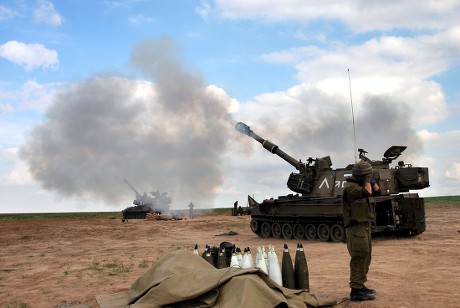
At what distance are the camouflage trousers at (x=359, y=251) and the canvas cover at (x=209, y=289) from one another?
618 millimetres

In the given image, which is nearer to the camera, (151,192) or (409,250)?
(409,250)

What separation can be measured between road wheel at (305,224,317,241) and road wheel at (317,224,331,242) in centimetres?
30

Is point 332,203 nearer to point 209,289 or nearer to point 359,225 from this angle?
point 359,225

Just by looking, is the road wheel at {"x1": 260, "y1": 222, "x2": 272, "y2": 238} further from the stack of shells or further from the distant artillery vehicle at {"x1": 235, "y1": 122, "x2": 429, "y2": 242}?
the stack of shells

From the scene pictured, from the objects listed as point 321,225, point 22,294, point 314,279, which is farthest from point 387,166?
point 22,294

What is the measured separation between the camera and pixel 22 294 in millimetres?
8914

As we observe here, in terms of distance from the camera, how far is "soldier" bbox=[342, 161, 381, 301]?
269 inches

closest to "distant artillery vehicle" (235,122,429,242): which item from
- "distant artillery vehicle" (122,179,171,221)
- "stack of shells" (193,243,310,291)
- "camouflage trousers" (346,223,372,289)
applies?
"camouflage trousers" (346,223,372,289)

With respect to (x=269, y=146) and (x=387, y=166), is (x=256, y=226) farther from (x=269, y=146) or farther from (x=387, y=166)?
(x=387, y=166)

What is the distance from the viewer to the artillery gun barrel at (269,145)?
19.9 metres

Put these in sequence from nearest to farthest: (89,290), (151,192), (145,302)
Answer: (145,302) < (89,290) < (151,192)

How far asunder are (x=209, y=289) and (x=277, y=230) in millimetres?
14362

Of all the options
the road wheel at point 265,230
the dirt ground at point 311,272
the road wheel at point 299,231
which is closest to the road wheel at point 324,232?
the dirt ground at point 311,272

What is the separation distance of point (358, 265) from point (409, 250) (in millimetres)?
7221
